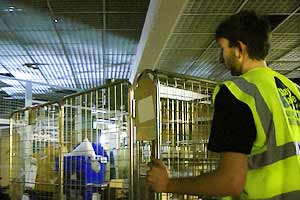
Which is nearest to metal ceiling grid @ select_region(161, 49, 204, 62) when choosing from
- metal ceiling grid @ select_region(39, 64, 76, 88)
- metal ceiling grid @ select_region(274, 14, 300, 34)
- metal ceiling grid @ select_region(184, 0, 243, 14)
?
metal ceiling grid @ select_region(274, 14, 300, 34)

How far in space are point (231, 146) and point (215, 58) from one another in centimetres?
487

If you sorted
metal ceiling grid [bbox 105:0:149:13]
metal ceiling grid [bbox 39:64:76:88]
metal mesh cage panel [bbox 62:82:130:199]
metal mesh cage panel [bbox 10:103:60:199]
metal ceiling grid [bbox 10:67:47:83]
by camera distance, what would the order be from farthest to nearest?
metal ceiling grid [bbox 10:67:47:83] < metal ceiling grid [bbox 39:64:76:88] < metal ceiling grid [bbox 105:0:149:13] < metal mesh cage panel [bbox 10:103:60:199] < metal mesh cage panel [bbox 62:82:130:199]

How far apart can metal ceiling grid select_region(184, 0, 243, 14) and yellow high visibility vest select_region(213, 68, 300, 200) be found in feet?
8.55

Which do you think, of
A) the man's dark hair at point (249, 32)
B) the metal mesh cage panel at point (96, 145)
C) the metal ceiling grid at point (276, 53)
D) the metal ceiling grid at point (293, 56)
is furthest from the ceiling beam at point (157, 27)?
the man's dark hair at point (249, 32)

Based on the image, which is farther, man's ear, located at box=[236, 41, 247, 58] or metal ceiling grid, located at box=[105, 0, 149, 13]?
metal ceiling grid, located at box=[105, 0, 149, 13]

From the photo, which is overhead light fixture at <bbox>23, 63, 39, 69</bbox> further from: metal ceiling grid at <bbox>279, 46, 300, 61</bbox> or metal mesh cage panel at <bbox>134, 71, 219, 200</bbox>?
metal mesh cage panel at <bbox>134, 71, 219, 200</bbox>

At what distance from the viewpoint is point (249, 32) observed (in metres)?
1.17

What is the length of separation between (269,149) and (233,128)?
13 centimetres

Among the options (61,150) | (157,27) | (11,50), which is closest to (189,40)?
(157,27)

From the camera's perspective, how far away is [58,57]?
23.6 ft

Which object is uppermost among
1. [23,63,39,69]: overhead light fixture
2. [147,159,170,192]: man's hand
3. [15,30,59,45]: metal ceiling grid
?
[15,30,59,45]: metal ceiling grid

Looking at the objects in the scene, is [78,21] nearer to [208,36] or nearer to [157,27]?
[157,27]

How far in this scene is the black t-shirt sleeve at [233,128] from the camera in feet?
3.55

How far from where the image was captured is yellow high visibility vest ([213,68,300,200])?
1126 millimetres
